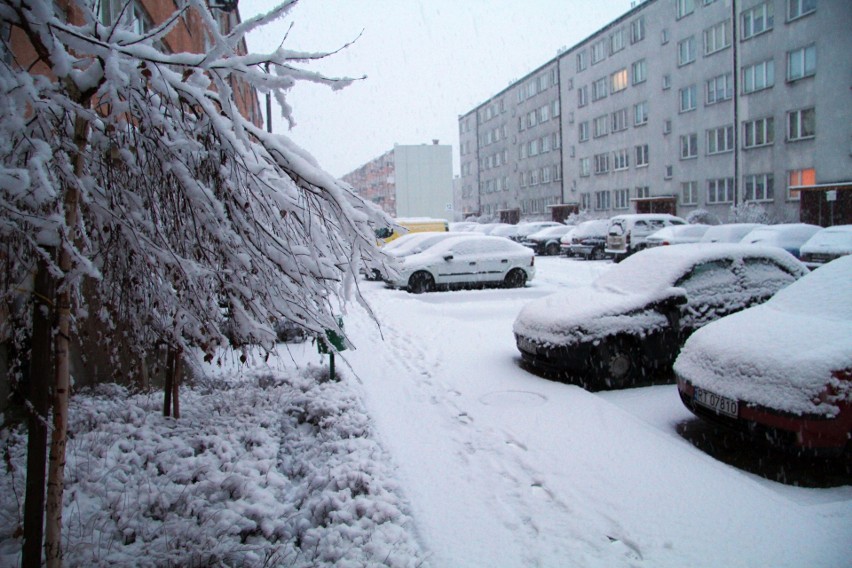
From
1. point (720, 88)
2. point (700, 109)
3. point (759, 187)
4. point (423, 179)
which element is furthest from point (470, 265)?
point (423, 179)

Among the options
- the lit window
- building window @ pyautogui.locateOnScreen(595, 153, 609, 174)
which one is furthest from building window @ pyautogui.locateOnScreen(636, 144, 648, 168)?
the lit window

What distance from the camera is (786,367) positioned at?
448cm

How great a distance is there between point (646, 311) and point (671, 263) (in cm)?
89

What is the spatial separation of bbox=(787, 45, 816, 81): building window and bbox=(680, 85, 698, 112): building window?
6.35 meters

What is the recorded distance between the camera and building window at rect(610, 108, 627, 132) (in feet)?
137

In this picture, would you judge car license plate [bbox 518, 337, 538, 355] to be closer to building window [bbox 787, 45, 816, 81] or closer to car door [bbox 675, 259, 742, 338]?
car door [bbox 675, 259, 742, 338]

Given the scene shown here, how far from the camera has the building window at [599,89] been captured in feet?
146

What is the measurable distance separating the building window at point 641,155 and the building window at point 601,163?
3968mm

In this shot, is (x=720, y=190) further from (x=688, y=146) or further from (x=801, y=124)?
(x=801, y=124)

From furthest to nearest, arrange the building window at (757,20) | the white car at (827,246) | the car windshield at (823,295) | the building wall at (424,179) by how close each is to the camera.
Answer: the building wall at (424,179)
the building window at (757,20)
the white car at (827,246)
the car windshield at (823,295)

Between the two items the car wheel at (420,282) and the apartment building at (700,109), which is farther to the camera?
the apartment building at (700,109)

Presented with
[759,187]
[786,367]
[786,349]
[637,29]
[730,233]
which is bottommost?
[786,367]

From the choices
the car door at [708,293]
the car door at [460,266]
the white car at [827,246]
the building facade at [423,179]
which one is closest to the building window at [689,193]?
the building facade at [423,179]

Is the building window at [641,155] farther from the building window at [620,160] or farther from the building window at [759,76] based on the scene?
the building window at [759,76]
